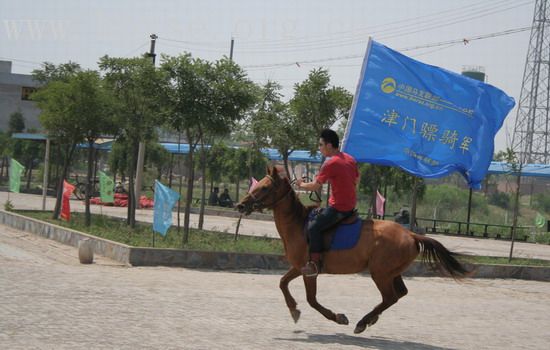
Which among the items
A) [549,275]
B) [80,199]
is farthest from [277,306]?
[80,199]

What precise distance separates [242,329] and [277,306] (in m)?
2.61

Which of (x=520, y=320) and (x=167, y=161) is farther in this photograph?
(x=167, y=161)

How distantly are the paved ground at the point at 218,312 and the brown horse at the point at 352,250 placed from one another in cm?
49

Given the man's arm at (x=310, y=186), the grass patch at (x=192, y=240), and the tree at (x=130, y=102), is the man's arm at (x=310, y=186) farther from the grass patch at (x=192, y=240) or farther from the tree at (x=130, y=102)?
the tree at (x=130, y=102)

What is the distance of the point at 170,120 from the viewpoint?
1980cm

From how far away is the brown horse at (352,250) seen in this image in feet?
33.3

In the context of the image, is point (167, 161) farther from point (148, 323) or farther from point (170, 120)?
point (148, 323)

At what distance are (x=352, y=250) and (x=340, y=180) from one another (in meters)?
0.92

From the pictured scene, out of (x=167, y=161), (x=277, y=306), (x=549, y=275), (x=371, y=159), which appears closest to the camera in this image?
(x=277, y=306)

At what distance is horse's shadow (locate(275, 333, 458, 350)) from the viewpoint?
927 cm

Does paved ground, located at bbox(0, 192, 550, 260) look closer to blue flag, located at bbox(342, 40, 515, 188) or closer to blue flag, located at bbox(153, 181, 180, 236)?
blue flag, located at bbox(153, 181, 180, 236)

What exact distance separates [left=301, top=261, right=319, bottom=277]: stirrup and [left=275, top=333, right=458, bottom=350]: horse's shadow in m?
0.80

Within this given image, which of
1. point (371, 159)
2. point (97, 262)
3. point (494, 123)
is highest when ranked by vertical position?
point (494, 123)

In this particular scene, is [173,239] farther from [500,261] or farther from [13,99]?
[13,99]
